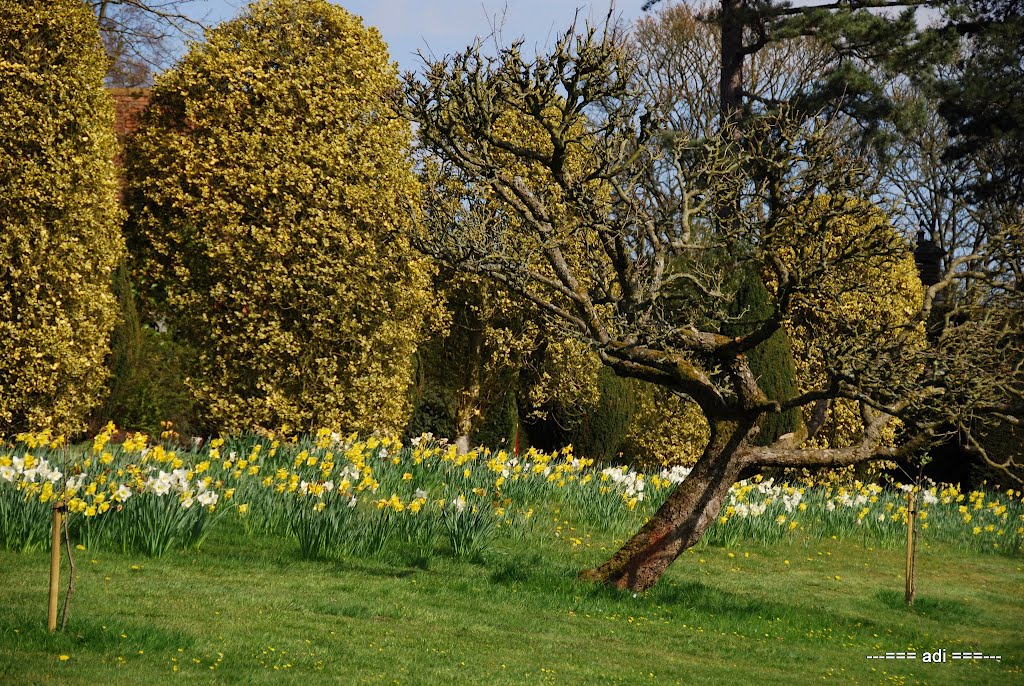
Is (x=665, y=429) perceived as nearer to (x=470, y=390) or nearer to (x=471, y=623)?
(x=470, y=390)

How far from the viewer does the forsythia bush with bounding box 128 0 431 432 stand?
11867 mm

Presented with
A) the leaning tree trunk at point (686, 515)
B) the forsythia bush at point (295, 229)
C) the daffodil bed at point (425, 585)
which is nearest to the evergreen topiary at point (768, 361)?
the daffodil bed at point (425, 585)

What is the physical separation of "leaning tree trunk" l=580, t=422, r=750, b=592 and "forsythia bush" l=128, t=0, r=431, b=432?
5.45 m

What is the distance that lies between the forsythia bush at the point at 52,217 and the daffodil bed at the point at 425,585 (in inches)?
82.0

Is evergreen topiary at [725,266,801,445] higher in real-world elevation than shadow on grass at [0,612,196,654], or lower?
higher

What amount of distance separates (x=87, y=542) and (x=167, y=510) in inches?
20.9

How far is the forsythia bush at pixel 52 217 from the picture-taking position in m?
10.5

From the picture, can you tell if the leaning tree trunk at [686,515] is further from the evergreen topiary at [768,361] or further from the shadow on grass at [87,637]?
the evergreen topiary at [768,361]

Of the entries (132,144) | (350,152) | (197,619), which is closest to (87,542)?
(197,619)

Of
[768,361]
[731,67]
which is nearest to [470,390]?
Answer: [768,361]

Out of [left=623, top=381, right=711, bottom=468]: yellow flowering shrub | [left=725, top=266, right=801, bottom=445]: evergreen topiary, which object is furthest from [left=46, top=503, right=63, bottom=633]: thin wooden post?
[left=623, top=381, right=711, bottom=468]: yellow flowering shrub

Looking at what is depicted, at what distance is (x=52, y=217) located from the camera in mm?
10859

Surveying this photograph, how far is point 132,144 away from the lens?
14820 millimetres

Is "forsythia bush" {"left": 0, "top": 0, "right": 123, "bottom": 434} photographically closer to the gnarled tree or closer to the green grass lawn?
the green grass lawn
